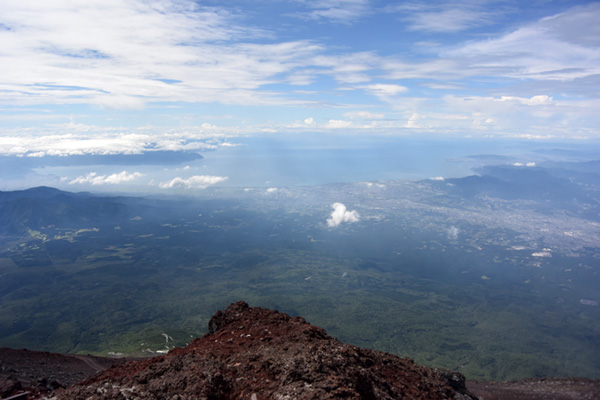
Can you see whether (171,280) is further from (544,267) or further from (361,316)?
Answer: (544,267)

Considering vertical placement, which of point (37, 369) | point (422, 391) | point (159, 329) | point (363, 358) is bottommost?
point (159, 329)

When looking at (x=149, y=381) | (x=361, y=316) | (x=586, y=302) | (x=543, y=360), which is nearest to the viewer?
(x=149, y=381)

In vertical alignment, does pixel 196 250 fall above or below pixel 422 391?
below

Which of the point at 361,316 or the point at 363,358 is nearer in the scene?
the point at 363,358

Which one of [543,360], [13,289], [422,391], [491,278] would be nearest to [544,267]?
[491,278]

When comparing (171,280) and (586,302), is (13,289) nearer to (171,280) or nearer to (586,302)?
(171,280)

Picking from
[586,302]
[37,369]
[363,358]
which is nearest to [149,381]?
[363,358]

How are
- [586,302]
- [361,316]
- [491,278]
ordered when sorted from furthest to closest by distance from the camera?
[491,278] < [586,302] < [361,316]
